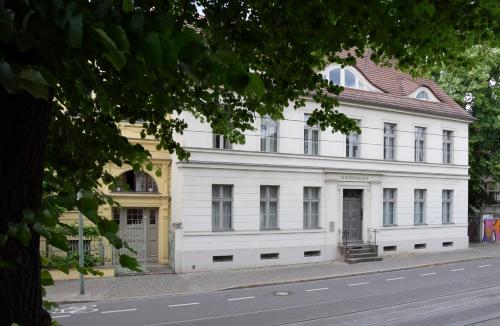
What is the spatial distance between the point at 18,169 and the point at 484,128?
104 ft

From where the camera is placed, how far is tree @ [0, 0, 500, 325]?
1.53 m

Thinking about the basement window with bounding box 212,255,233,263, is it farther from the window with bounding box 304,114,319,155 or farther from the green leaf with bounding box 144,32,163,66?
the green leaf with bounding box 144,32,163,66

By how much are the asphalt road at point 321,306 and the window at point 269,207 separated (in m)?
4.10

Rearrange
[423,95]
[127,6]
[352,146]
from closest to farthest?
1. [127,6]
2. [352,146]
3. [423,95]

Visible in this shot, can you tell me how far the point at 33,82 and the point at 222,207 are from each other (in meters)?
19.4

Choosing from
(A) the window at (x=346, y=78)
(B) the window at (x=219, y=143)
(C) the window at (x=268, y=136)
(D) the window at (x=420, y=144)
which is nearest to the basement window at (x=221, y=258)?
(B) the window at (x=219, y=143)

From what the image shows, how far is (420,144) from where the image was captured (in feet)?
86.2

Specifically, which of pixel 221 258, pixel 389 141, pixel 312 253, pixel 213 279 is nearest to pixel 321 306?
pixel 213 279

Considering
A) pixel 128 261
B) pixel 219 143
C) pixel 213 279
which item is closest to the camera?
pixel 128 261

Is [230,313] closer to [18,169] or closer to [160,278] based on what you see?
[160,278]

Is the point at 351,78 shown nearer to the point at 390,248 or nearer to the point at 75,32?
the point at 390,248

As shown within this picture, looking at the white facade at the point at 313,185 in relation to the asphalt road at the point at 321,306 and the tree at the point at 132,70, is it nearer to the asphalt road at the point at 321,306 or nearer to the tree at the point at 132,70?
the asphalt road at the point at 321,306

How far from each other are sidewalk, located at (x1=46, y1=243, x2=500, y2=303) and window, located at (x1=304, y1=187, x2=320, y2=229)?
1.84 meters

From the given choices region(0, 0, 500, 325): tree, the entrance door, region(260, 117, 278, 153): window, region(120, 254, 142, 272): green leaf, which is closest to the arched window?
region(260, 117, 278, 153): window
